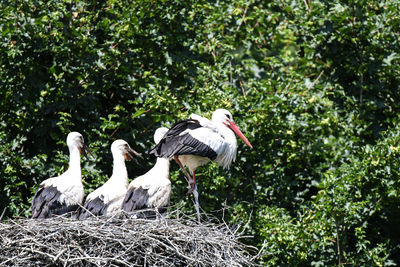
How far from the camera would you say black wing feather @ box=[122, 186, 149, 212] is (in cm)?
709

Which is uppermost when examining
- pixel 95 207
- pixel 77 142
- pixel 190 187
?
pixel 77 142

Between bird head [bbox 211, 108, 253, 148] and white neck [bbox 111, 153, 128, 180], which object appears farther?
bird head [bbox 211, 108, 253, 148]

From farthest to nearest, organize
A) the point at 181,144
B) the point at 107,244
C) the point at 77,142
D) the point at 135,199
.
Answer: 1. the point at 77,142
2. the point at 181,144
3. the point at 135,199
4. the point at 107,244

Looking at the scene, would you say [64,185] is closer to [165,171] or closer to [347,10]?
[165,171]

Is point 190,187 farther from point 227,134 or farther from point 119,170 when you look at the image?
point 119,170

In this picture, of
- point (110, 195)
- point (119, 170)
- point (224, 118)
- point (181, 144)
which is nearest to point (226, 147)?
point (224, 118)

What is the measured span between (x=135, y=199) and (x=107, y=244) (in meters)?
1.03

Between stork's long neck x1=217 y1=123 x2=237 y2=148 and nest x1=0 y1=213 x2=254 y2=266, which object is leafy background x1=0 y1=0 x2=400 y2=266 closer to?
stork's long neck x1=217 y1=123 x2=237 y2=148

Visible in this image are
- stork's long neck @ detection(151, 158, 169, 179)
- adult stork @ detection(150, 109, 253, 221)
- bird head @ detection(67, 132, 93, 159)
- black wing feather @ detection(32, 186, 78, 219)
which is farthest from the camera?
bird head @ detection(67, 132, 93, 159)

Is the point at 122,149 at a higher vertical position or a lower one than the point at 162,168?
higher

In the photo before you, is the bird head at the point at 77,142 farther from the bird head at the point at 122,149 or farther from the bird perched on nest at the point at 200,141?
the bird perched on nest at the point at 200,141

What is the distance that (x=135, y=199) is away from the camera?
7.11m

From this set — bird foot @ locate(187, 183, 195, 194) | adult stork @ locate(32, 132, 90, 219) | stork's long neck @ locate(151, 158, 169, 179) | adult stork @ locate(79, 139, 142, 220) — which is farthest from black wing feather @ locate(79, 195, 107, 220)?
bird foot @ locate(187, 183, 195, 194)

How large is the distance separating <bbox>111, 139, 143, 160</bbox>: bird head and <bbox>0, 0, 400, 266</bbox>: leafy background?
40 centimetres
